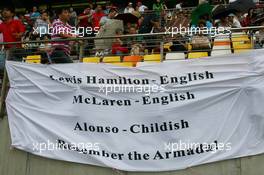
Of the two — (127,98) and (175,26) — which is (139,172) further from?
(175,26)

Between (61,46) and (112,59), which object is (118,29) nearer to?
(112,59)

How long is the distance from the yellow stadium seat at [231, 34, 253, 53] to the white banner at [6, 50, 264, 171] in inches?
22.8

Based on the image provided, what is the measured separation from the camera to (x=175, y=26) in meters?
12.8

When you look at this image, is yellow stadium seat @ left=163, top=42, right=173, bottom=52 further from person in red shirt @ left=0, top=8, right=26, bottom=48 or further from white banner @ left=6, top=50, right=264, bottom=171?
person in red shirt @ left=0, top=8, right=26, bottom=48

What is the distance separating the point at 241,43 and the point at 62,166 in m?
4.20

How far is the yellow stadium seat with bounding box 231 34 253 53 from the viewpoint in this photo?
368 inches

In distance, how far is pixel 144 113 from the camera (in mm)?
9109

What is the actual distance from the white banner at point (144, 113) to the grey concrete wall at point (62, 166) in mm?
130

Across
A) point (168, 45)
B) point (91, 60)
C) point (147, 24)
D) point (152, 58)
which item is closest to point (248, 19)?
point (147, 24)

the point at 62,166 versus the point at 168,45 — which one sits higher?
the point at 168,45

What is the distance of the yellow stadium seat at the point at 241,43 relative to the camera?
368 inches

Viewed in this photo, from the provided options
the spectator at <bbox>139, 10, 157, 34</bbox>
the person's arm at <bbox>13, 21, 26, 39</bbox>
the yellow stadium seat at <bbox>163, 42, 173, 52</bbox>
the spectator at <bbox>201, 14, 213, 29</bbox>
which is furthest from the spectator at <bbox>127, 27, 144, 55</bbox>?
the person's arm at <bbox>13, 21, 26, 39</bbox>

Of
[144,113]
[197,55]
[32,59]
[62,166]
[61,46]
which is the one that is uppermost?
[61,46]

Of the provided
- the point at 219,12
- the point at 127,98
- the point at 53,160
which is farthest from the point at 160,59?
the point at 53,160
